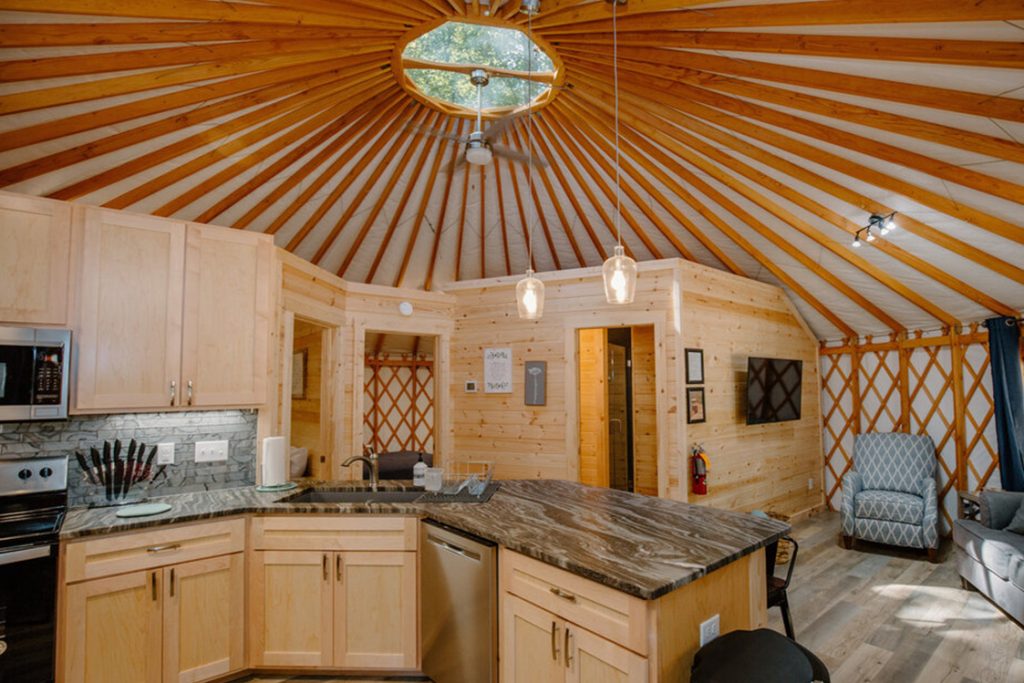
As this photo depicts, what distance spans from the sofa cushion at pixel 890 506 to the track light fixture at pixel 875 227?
7.58 ft

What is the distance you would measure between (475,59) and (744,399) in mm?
3763

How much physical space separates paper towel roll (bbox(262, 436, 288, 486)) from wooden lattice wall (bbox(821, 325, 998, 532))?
5551 millimetres

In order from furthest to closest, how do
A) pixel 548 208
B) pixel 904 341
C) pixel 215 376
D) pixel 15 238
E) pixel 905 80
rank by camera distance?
pixel 904 341 < pixel 548 208 < pixel 215 376 < pixel 15 238 < pixel 905 80

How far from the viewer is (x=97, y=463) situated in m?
2.75

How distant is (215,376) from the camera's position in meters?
2.89

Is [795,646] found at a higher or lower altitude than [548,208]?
lower

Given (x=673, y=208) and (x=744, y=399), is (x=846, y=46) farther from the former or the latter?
(x=744, y=399)

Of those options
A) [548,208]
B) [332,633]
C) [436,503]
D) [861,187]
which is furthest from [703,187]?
[332,633]

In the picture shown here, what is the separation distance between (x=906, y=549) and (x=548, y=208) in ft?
14.0

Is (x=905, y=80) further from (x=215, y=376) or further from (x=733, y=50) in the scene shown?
(x=215, y=376)

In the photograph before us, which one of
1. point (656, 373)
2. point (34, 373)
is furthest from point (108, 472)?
point (656, 373)

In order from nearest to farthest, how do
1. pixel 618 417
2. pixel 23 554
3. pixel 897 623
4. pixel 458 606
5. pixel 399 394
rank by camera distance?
pixel 23 554, pixel 458 606, pixel 897 623, pixel 618 417, pixel 399 394

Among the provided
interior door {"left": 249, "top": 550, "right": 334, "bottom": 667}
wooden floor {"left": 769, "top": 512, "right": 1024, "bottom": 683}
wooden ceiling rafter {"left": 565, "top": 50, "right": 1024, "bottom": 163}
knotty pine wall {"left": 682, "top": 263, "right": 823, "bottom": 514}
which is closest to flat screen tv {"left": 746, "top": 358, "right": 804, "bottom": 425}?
knotty pine wall {"left": 682, "top": 263, "right": 823, "bottom": 514}

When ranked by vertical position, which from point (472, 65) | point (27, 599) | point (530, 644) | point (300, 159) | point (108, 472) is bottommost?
point (530, 644)
